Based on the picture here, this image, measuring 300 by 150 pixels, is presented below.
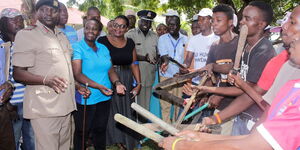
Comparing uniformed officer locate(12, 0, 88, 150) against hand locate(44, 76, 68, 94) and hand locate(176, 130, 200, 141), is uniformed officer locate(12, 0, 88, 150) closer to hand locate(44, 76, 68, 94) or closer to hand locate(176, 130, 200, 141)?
hand locate(44, 76, 68, 94)

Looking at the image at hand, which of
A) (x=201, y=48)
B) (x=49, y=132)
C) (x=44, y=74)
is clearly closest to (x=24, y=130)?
(x=49, y=132)

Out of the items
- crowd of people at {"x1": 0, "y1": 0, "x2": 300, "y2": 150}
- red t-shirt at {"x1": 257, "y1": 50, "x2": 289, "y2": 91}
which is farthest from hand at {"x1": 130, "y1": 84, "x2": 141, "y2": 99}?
red t-shirt at {"x1": 257, "y1": 50, "x2": 289, "y2": 91}

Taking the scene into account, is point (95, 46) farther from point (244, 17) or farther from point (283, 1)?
point (283, 1)

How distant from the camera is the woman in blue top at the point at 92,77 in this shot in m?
3.56

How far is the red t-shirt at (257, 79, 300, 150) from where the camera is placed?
1237 millimetres

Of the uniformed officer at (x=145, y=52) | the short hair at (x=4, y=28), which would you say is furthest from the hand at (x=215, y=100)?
the short hair at (x=4, y=28)

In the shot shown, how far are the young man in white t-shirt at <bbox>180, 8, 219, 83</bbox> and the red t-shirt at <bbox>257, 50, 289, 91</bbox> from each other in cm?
202

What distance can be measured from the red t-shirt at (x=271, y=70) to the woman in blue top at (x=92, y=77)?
6.70 ft

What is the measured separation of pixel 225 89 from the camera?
2.89 meters

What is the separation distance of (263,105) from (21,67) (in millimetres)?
2356

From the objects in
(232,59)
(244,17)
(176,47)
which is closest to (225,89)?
(232,59)

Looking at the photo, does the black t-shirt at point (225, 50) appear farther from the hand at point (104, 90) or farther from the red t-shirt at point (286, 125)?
the red t-shirt at point (286, 125)

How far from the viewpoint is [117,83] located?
12.8ft

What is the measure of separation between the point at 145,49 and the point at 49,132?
2.74 metres
